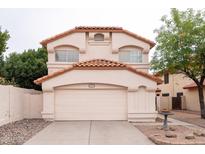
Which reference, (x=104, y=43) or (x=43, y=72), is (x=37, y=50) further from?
(x=104, y=43)

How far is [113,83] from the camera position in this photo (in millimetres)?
19984

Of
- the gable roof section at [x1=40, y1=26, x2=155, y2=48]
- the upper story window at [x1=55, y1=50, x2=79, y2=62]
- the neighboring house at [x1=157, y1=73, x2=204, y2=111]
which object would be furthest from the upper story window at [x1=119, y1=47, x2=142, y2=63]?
the neighboring house at [x1=157, y1=73, x2=204, y2=111]

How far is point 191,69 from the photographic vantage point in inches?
867

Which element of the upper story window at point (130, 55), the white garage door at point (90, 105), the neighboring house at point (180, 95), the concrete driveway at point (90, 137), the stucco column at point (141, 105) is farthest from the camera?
the neighboring house at point (180, 95)

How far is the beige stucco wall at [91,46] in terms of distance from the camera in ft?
75.7

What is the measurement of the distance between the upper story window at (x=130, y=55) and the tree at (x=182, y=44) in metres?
1.57

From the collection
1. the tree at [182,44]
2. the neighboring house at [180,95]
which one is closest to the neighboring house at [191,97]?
the neighboring house at [180,95]

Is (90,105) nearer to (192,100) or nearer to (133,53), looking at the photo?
(133,53)

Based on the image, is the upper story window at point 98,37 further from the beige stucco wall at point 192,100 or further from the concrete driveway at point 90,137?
the beige stucco wall at point 192,100

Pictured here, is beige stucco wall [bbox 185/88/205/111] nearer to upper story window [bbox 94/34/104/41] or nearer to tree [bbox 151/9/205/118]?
tree [bbox 151/9/205/118]

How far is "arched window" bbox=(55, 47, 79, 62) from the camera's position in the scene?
23266 mm

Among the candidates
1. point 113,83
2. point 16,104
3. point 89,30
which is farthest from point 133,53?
point 16,104

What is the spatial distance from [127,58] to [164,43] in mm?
3237

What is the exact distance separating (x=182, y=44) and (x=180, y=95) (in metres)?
17.3
